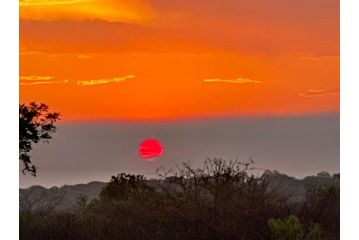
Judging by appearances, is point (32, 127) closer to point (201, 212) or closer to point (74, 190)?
point (74, 190)

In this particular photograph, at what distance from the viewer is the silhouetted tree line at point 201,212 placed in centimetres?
579

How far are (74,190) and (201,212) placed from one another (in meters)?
0.81

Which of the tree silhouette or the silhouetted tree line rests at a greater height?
the tree silhouette

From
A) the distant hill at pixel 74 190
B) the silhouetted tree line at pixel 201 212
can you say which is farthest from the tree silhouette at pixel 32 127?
the silhouetted tree line at pixel 201 212

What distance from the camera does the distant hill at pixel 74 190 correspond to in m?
5.73

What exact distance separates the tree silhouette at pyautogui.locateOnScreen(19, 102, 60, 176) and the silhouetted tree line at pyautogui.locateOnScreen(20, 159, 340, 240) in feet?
1.11

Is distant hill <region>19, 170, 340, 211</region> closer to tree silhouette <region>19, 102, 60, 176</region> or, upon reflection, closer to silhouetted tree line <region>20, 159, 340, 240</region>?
silhouetted tree line <region>20, 159, 340, 240</region>

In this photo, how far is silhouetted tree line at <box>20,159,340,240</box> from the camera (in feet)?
19.0

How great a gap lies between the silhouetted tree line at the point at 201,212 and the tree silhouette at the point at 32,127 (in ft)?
1.11

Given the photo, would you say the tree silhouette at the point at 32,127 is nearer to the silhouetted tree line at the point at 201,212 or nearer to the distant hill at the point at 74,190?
the distant hill at the point at 74,190

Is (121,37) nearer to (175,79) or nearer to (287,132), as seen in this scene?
(175,79)

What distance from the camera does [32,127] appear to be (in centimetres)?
582

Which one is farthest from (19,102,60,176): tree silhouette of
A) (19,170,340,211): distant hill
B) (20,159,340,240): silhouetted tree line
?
(20,159,340,240): silhouetted tree line

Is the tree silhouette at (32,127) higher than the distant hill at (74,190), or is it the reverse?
the tree silhouette at (32,127)
